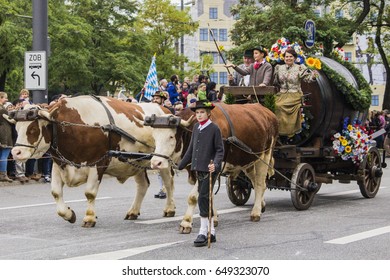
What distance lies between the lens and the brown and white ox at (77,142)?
11.2m

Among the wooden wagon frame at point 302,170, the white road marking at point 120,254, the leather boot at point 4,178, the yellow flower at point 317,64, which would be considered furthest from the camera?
the leather boot at point 4,178

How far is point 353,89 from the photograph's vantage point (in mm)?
14305

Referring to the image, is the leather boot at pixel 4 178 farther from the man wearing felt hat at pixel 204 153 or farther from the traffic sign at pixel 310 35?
the man wearing felt hat at pixel 204 153

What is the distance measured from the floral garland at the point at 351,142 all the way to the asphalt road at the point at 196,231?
0.91 metres

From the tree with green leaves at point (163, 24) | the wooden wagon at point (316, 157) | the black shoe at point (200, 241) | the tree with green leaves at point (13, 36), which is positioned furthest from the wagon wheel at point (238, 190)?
the tree with green leaves at point (163, 24)

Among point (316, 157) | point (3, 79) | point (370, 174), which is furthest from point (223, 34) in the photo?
point (316, 157)

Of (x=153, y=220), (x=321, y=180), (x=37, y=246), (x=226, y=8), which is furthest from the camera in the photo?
(x=226, y=8)

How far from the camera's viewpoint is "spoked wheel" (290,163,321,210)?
13078 mm

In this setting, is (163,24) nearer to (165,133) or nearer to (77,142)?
(77,142)

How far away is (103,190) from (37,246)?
794 centimetres

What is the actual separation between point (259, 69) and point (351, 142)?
2429 millimetres

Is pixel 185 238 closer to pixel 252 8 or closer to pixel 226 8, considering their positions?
pixel 252 8

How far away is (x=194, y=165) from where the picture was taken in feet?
31.4

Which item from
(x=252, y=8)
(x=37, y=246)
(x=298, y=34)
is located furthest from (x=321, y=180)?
(x=252, y=8)
